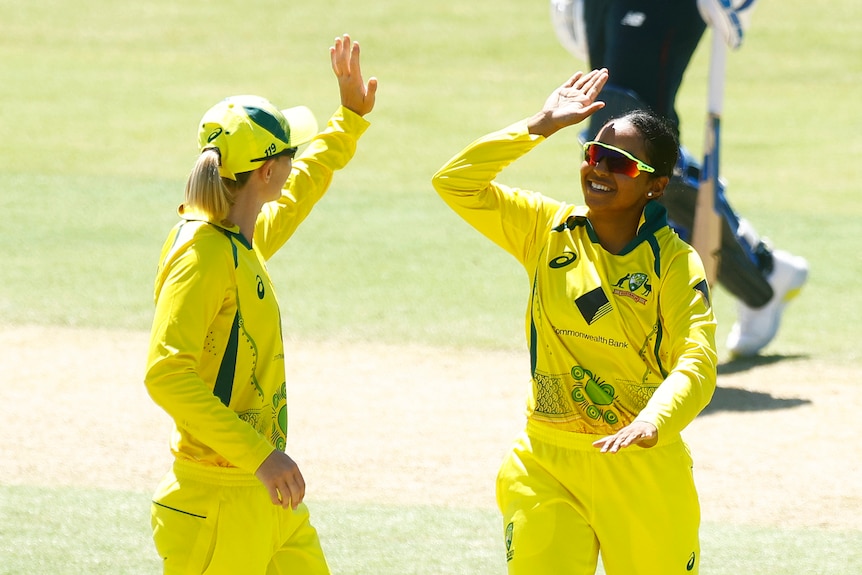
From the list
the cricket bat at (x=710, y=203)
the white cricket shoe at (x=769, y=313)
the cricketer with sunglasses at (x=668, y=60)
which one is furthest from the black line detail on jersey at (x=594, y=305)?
the white cricket shoe at (x=769, y=313)

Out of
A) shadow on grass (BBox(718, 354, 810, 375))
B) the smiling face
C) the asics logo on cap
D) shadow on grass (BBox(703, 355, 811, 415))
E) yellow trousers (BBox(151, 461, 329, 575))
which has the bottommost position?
shadow on grass (BBox(718, 354, 810, 375))

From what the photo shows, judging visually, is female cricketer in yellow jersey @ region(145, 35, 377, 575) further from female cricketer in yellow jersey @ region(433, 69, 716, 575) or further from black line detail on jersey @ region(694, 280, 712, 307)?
black line detail on jersey @ region(694, 280, 712, 307)

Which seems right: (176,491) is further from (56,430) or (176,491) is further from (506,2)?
(506,2)

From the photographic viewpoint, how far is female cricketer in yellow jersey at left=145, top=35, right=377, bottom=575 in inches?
142

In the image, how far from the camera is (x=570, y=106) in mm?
4281

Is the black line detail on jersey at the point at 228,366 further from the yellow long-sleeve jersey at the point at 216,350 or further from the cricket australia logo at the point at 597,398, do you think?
the cricket australia logo at the point at 597,398

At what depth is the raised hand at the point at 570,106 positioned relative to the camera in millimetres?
4254

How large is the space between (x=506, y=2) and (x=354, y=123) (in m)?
16.6

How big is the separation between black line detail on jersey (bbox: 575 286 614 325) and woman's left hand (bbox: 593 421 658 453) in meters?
0.46

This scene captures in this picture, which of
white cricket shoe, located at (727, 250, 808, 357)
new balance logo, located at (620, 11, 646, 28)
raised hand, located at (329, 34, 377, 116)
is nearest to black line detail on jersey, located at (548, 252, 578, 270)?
raised hand, located at (329, 34, 377, 116)

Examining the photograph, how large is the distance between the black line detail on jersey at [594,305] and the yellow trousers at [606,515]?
35 centimetres

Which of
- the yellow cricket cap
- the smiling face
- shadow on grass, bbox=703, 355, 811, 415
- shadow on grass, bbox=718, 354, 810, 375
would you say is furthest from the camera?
shadow on grass, bbox=718, 354, 810, 375

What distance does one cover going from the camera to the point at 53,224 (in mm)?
11695

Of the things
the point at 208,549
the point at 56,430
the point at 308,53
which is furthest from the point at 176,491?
the point at 308,53
